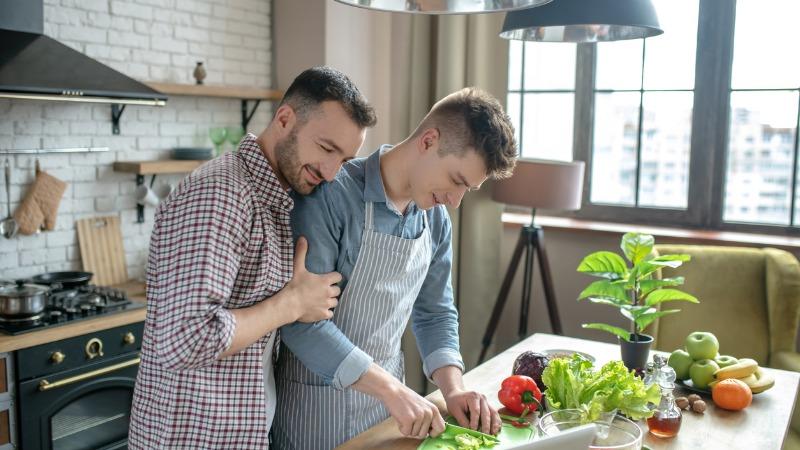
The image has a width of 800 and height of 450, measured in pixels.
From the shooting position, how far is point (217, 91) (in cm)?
363

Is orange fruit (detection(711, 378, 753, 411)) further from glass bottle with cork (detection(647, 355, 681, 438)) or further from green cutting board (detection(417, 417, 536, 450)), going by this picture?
green cutting board (detection(417, 417, 536, 450))

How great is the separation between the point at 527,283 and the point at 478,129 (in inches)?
87.2

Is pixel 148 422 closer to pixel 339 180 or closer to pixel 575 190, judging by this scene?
pixel 339 180

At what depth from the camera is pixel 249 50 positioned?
158 inches

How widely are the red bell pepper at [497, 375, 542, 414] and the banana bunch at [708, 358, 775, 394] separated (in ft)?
1.76

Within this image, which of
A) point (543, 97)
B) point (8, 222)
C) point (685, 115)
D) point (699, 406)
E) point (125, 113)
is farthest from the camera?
point (543, 97)

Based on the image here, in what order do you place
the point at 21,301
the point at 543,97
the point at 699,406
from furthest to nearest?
1. the point at 543,97
2. the point at 21,301
3. the point at 699,406

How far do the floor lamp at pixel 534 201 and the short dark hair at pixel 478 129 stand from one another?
1796mm

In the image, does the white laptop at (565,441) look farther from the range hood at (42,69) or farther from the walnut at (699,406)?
the range hood at (42,69)

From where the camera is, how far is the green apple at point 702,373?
199 cm

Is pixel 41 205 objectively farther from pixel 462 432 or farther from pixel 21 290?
pixel 462 432

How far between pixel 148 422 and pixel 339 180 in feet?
2.15

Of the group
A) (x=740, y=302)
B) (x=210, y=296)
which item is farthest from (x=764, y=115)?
(x=210, y=296)

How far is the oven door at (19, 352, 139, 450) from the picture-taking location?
8.64ft
